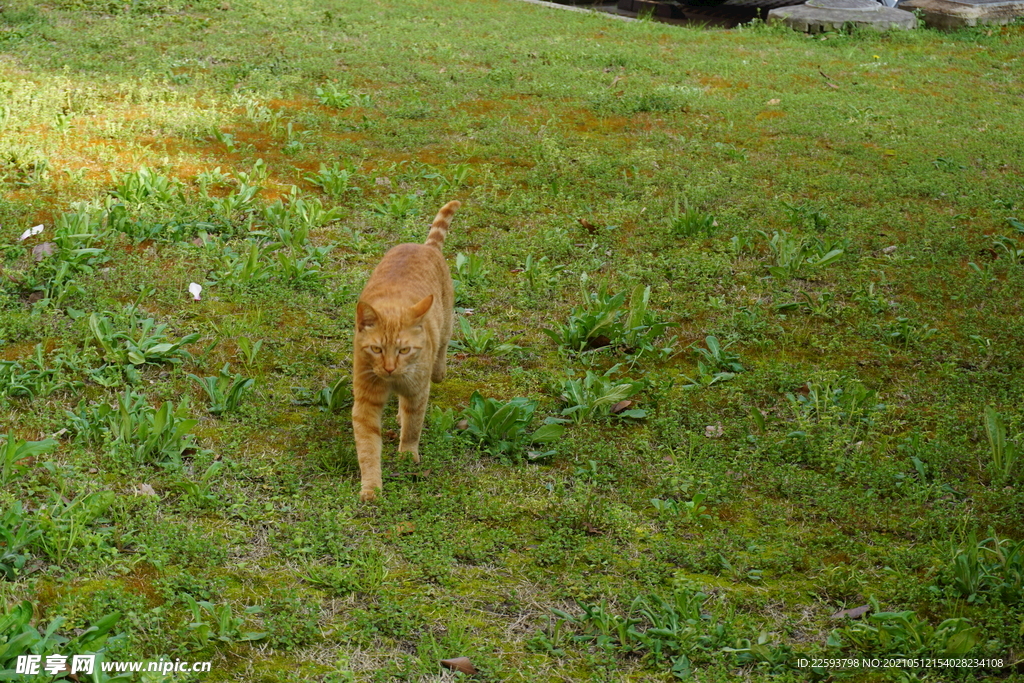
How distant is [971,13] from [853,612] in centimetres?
1555

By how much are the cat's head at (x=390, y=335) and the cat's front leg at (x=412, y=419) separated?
0.24 m

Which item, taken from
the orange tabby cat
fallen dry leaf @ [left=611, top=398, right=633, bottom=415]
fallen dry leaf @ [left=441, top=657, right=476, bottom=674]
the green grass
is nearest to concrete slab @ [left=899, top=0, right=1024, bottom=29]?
the green grass

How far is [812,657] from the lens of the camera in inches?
141

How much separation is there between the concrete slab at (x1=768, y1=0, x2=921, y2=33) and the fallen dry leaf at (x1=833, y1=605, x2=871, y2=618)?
47.7ft

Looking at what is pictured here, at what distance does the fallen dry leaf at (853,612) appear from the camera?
12.5 feet

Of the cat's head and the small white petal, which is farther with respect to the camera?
the small white petal

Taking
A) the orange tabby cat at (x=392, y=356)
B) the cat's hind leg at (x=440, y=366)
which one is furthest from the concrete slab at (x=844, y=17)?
the orange tabby cat at (x=392, y=356)

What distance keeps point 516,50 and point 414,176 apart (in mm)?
6116

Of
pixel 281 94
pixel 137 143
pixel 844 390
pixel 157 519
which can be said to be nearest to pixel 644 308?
pixel 844 390

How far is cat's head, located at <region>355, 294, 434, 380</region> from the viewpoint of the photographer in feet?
14.4

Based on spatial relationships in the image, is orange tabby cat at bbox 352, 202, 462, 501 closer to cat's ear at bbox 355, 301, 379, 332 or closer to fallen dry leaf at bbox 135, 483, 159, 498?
cat's ear at bbox 355, 301, 379, 332

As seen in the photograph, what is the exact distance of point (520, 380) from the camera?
5613mm

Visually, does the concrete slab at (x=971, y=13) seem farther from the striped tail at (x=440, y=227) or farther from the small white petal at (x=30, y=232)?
the small white petal at (x=30, y=232)

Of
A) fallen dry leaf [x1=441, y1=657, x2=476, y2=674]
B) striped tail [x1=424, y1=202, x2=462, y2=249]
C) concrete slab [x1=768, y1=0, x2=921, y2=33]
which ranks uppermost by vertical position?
concrete slab [x1=768, y1=0, x2=921, y2=33]
